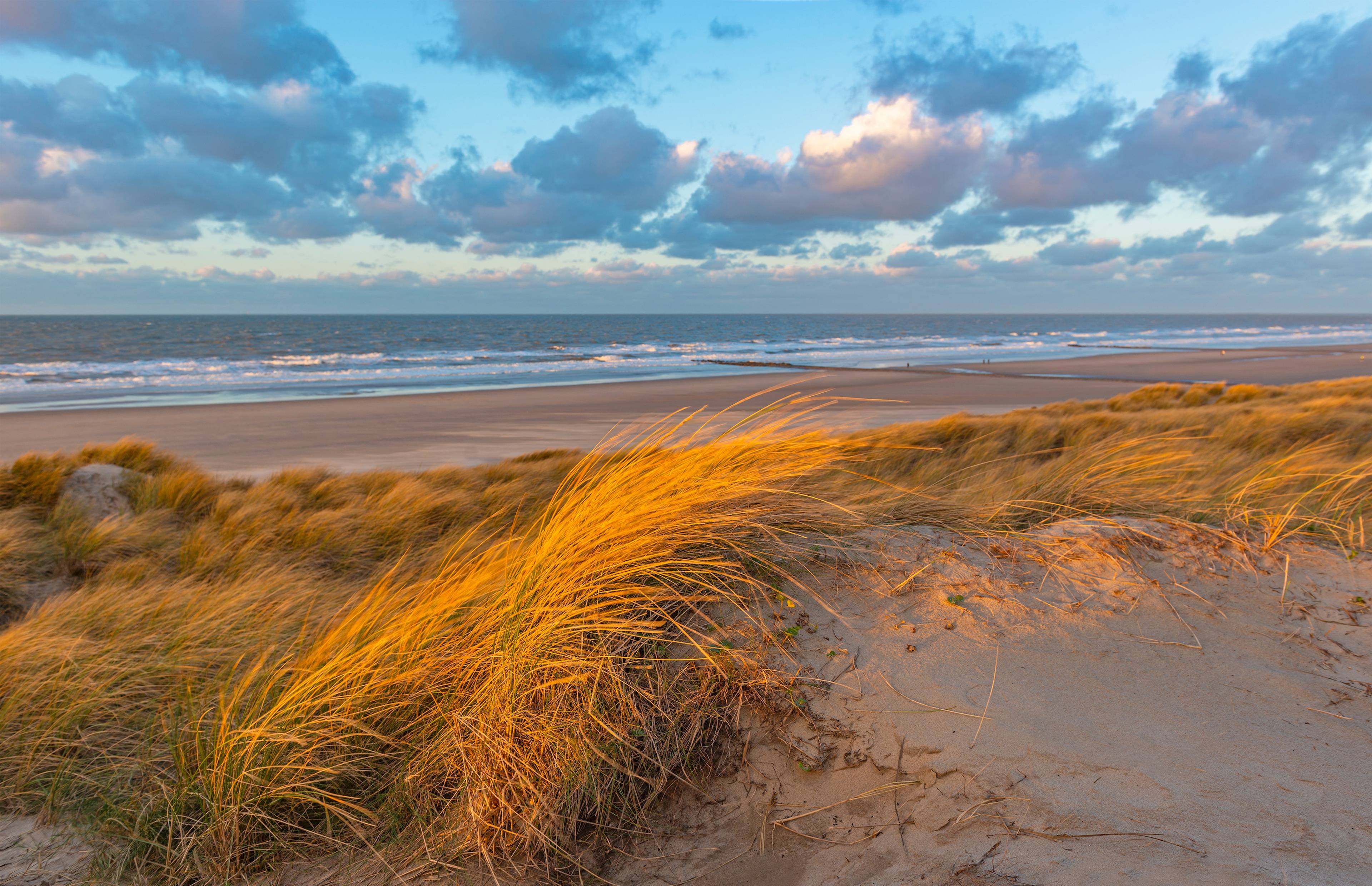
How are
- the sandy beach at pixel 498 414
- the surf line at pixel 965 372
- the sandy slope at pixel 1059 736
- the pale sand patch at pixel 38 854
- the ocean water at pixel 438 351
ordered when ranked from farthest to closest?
the surf line at pixel 965 372, the ocean water at pixel 438 351, the sandy beach at pixel 498 414, the pale sand patch at pixel 38 854, the sandy slope at pixel 1059 736

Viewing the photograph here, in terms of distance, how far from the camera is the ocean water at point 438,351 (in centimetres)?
2308

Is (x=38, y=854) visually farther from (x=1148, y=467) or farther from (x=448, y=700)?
(x=1148, y=467)

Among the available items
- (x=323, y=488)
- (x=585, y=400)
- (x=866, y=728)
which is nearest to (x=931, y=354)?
(x=585, y=400)

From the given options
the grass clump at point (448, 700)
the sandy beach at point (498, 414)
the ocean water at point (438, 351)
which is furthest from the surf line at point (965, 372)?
the grass clump at point (448, 700)

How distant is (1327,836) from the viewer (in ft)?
6.42

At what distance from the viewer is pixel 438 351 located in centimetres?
4253

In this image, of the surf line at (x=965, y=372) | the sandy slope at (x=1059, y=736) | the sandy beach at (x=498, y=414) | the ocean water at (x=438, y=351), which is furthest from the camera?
the surf line at (x=965, y=372)

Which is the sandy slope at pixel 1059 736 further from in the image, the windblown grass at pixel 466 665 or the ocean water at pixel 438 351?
the ocean water at pixel 438 351

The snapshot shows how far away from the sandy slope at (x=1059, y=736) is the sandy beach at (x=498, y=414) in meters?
3.21

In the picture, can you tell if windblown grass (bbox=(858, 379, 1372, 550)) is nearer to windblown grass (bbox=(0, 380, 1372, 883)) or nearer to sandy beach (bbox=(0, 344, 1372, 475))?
windblown grass (bbox=(0, 380, 1372, 883))

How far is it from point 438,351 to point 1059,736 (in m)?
43.6

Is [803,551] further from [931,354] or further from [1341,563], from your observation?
[931,354]

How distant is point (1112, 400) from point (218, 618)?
595 inches

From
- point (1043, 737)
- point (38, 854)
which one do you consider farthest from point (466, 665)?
point (1043, 737)
